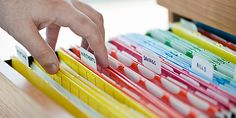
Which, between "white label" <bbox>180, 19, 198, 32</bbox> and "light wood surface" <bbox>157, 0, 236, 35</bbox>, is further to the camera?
"white label" <bbox>180, 19, 198, 32</bbox>

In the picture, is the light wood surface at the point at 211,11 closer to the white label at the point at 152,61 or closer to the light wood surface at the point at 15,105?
the white label at the point at 152,61

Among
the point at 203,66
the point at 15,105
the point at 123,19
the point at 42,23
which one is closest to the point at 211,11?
the point at 203,66

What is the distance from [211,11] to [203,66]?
25 cm

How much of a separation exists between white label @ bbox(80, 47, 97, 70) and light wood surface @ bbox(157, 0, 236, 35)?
322mm

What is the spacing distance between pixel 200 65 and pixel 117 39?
0.95 feet

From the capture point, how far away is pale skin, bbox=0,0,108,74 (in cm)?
91

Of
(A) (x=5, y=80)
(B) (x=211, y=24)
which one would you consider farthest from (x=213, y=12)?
(A) (x=5, y=80)

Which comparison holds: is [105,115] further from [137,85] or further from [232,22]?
[232,22]

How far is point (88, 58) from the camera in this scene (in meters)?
0.94

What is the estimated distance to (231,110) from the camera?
2.49 ft

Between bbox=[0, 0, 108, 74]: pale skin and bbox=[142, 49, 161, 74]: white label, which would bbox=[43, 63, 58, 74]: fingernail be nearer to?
bbox=[0, 0, 108, 74]: pale skin

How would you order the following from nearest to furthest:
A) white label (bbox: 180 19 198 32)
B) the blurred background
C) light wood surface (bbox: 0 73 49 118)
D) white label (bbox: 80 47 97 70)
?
1. light wood surface (bbox: 0 73 49 118)
2. white label (bbox: 80 47 97 70)
3. white label (bbox: 180 19 198 32)
4. the blurred background

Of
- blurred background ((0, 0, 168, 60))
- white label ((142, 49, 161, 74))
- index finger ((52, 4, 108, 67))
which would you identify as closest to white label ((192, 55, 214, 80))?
white label ((142, 49, 161, 74))

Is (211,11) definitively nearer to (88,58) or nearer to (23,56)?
(88,58)
